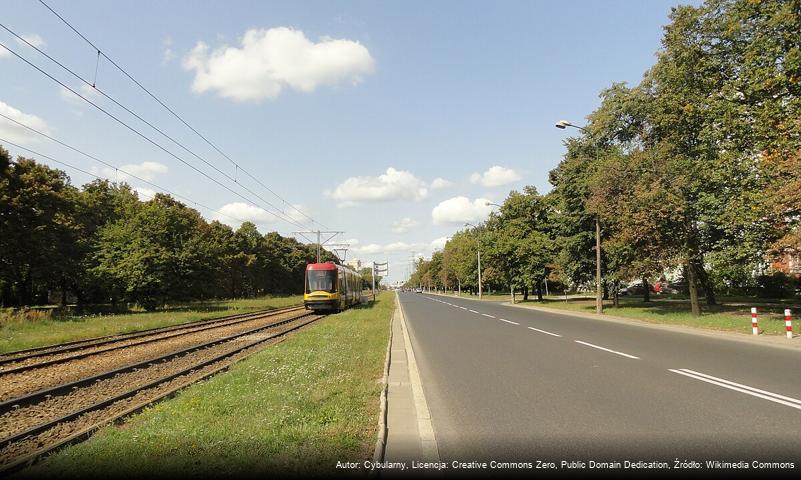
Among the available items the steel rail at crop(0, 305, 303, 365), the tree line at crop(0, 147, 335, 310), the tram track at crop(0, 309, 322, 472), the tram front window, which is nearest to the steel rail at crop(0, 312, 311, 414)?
the tram track at crop(0, 309, 322, 472)

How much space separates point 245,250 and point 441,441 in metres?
86.2

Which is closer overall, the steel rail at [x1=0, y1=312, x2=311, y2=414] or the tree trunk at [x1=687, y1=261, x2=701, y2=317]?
the steel rail at [x1=0, y1=312, x2=311, y2=414]

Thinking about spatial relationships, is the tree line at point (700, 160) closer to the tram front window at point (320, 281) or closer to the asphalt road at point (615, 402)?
the asphalt road at point (615, 402)

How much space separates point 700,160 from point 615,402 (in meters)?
19.8

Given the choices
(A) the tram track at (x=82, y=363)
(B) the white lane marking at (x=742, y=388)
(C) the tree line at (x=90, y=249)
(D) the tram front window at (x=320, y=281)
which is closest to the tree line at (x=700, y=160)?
(B) the white lane marking at (x=742, y=388)

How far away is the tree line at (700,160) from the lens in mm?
18328

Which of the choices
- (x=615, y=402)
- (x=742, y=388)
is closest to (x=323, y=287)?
(x=615, y=402)

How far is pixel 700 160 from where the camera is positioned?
22375 millimetres

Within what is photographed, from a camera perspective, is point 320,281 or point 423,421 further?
point 320,281

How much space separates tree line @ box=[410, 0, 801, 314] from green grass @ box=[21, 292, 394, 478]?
1679cm

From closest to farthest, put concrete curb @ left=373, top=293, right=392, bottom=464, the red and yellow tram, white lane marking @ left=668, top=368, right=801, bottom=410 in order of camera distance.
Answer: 1. concrete curb @ left=373, top=293, right=392, bottom=464
2. white lane marking @ left=668, top=368, right=801, bottom=410
3. the red and yellow tram

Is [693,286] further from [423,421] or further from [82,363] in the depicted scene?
[82,363]

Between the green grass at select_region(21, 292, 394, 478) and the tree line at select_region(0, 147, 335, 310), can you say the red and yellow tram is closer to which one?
the tree line at select_region(0, 147, 335, 310)

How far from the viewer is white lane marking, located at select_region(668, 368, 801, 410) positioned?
673 centimetres
